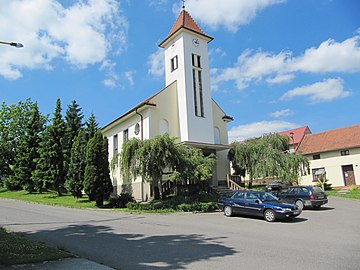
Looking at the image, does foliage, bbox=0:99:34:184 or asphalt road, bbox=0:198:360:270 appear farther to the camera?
foliage, bbox=0:99:34:184

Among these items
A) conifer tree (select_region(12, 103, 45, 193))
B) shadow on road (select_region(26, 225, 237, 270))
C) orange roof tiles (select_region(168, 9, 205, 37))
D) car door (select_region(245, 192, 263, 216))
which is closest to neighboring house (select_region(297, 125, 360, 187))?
orange roof tiles (select_region(168, 9, 205, 37))

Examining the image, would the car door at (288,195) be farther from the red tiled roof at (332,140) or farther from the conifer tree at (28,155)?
the conifer tree at (28,155)

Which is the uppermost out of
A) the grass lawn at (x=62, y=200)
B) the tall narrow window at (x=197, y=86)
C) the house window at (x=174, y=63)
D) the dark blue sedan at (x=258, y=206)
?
the house window at (x=174, y=63)

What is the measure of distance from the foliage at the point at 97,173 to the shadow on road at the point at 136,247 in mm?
10685

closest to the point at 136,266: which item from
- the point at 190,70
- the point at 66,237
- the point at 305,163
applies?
the point at 66,237

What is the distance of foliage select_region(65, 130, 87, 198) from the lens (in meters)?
27.4

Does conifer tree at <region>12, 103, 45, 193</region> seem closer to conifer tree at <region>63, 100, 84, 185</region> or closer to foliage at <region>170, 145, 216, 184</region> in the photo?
conifer tree at <region>63, 100, 84, 185</region>

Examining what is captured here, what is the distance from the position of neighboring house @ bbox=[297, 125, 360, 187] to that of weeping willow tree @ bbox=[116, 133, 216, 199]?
24222 millimetres

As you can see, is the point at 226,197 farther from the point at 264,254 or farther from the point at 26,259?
the point at 26,259

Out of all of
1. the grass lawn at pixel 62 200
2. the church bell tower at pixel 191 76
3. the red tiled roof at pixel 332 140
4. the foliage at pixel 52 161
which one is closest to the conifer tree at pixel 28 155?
the foliage at pixel 52 161

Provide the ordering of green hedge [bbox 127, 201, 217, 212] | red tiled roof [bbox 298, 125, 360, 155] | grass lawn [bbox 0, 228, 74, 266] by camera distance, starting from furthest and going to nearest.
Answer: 1. red tiled roof [bbox 298, 125, 360, 155]
2. green hedge [bbox 127, 201, 217, 212]
3. grass lawn [bbox 0, 228, 74, 266]

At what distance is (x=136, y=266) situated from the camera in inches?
268

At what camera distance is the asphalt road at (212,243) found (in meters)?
7.14

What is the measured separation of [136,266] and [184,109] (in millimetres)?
21268
